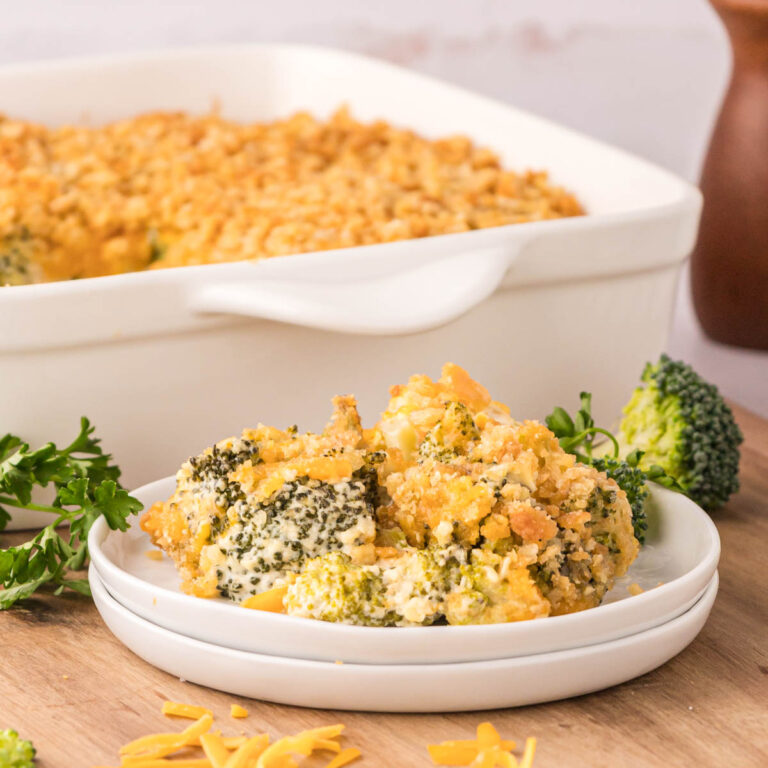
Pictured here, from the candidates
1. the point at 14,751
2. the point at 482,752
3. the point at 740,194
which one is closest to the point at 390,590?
the point at 482,752

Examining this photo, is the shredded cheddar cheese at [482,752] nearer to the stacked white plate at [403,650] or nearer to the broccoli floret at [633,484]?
the stacked white plate at [403,650]

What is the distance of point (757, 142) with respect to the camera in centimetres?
245

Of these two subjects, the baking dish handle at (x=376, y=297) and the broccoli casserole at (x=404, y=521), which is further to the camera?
the baking dish handle at (x=376, y=297)

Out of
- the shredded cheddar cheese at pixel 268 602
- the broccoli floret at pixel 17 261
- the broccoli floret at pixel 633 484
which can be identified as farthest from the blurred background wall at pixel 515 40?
the shredded cheddar cheese at pixel 268 602

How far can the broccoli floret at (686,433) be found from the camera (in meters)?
1.75

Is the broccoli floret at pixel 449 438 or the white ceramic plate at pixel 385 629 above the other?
the broccoli floret at pixel 449 438

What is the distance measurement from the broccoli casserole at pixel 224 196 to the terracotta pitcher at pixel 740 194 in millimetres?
368

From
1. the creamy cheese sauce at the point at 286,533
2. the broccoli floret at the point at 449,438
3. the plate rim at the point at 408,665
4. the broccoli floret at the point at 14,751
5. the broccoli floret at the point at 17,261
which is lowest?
the broccoli floret at the point at 17,261

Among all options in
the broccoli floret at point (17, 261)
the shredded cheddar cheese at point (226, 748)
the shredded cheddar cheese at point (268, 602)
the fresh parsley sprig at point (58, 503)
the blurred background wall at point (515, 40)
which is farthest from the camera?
the blurred background wall at point (515, 40)

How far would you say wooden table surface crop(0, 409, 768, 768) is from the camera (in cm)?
120

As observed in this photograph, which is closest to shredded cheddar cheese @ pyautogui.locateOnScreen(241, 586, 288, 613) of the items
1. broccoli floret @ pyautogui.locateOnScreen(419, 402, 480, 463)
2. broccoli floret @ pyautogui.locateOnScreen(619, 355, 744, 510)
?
broccoli floret @ pyautogui.locateOnScreen(419, 402, 480, 463)

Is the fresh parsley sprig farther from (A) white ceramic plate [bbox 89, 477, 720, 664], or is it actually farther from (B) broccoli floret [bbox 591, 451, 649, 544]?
Result: (B) broccoli floret [bbox 591, 451, 649, 544]

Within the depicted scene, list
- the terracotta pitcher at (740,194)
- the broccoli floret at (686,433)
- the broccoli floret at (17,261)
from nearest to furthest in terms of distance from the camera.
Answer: the broccoli floret at (686,433), the broccoli floret at (17,261), the terracotta pitcher at (740,194)

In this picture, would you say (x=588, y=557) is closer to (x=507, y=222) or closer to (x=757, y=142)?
(x=507, y=222)
